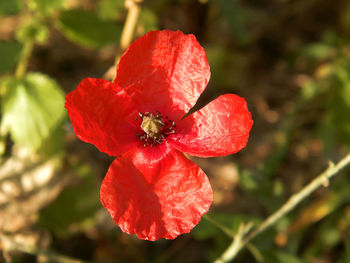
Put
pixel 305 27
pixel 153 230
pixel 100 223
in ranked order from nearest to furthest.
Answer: pixel 153 230
pixel 100 223
pixel 305 27

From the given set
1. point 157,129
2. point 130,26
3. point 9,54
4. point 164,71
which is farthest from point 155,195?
point 9,54

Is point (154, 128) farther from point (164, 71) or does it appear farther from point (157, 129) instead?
point (164, 71)

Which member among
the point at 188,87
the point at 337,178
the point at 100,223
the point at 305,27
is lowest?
the point at 100,223

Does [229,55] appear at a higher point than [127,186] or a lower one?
lower

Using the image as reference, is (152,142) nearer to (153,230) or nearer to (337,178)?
(153,230)

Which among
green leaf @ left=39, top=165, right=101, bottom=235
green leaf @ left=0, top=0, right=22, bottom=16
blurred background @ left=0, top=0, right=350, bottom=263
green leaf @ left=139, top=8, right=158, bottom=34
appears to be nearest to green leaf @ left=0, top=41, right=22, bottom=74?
blurred background @ left=0, top=0, right=350, bottom=263

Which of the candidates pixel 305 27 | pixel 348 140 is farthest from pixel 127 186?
pixel 305 27
